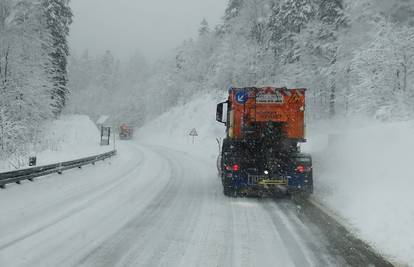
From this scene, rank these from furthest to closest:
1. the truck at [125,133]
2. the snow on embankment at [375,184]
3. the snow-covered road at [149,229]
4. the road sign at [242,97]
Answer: the truck at [125,133], the road sign at [242,97], the snow on embankment at [375,184], the snow-covered road at [149,229]

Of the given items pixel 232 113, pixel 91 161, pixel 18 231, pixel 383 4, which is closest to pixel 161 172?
pixel 91 161

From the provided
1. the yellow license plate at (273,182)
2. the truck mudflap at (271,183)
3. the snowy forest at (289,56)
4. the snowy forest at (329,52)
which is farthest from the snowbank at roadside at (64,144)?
the snowy forest at (329,52)

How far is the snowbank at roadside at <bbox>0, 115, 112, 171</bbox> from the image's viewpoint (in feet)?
59.7

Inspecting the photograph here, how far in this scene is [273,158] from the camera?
11219 mm

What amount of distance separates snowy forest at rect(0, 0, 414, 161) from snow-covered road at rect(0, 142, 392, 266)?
8.05 metres

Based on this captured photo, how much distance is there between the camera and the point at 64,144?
87.5 feet

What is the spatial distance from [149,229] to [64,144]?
2100cm

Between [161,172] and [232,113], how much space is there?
21.4ft

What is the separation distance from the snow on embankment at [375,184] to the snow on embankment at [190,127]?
71.6ft

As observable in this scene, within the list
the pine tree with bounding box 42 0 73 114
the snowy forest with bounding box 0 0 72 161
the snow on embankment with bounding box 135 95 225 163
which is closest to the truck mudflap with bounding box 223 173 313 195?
the snowy forest with bounding box 0 0 72 161

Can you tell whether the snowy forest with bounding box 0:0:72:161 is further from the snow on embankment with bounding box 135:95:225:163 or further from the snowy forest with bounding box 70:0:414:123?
the snowy forest with bounding box 70:0:414:123

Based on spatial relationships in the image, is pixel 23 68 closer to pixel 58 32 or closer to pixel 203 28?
pixel 58 32

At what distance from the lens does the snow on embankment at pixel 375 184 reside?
6.88m

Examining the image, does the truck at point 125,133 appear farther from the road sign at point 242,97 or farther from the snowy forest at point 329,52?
the road sign at point 242,97
